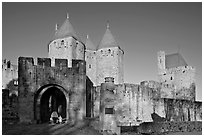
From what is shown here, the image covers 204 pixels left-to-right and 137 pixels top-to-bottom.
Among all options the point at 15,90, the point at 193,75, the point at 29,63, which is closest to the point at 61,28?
the point at 15,90

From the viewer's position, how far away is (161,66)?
163 feet

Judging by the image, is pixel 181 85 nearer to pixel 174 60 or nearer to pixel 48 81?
pixel 174 60

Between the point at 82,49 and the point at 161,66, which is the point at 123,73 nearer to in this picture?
the point at 82,49

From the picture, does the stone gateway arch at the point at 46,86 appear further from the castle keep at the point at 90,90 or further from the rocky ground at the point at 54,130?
the rocky ground at the point at 54,130

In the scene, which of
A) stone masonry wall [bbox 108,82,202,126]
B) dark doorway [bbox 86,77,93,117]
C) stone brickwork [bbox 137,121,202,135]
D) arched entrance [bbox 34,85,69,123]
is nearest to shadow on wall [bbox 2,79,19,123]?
arched entrance [bbox 34,85,69,123]

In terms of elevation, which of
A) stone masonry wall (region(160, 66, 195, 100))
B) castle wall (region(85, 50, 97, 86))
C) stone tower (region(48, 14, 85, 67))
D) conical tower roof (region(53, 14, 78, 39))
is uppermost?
conical tower roof (region(53, 14, 78, 39))

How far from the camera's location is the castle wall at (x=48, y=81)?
1967cm

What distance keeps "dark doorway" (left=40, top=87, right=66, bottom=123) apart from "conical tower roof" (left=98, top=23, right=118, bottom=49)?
704 inches

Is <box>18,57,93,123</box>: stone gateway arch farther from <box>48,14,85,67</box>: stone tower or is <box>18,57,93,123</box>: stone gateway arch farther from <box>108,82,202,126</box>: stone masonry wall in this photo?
<box>48,14,85,67</box>: stone tower

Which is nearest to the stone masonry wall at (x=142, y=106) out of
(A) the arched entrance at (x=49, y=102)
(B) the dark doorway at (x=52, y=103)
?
(B) the dark doorway at (x=52, y=103)

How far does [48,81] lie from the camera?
20562 millimetres

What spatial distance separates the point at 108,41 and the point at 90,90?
685 inches

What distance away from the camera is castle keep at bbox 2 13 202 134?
1969 centimetres

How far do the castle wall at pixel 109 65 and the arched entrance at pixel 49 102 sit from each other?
15.1 meters
